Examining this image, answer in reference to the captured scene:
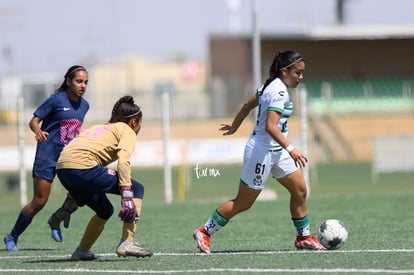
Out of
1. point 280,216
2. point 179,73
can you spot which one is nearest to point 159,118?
point 280,216

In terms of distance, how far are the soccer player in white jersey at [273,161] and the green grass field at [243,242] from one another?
28 cm

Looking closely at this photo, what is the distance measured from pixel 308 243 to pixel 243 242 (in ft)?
4.87

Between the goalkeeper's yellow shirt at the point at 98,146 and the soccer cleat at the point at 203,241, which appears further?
the soccer cleat at the point at 203,241

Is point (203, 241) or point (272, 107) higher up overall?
point (272, 107)

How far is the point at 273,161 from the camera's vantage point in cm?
1074

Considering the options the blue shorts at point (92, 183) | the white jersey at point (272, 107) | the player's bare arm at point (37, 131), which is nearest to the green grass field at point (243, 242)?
the blue shorts at point (92, 183)

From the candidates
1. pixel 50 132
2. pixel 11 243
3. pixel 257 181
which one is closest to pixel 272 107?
pixel 257 181

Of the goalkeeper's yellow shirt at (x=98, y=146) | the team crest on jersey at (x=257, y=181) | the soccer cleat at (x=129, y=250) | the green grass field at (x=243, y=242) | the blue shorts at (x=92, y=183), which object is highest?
the goalkeeper's yellow shirt at (x=98, y=146)

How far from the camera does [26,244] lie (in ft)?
43.7

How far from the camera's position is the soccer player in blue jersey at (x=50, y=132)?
1237 centimetres

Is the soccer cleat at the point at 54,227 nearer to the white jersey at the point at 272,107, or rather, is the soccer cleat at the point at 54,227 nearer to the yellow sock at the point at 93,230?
the yellow sock at the point at 93,230

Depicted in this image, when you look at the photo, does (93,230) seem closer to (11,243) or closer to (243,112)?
(243,112)

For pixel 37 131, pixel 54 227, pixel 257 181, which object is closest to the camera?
pixel 257 181

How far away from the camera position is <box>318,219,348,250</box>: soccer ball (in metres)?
10.7
